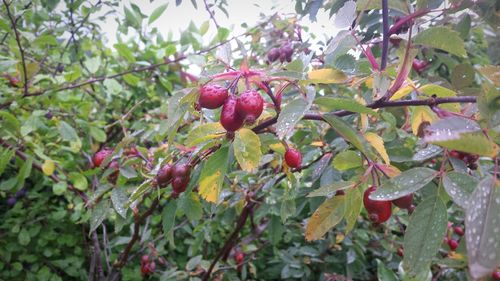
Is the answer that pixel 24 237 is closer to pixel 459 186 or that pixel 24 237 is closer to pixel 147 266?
pixel 147 266

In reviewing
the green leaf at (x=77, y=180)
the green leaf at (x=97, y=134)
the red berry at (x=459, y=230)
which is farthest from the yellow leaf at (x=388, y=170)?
the green leaf at (x=97, y=134)

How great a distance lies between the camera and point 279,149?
758 millimetres

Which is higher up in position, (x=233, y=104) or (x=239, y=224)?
(x=233, y=104)

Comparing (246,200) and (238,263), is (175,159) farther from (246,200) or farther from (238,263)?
(238,263)

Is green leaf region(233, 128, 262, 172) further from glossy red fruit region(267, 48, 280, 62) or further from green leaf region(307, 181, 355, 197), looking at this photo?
glossy red fruit region(267, 48, 280, 62)

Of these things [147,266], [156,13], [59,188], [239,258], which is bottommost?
[239,258]

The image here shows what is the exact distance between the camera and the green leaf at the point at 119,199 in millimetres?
799

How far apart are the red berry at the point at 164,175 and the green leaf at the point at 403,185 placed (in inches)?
15.4

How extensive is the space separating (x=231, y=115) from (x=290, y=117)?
0.10 meters

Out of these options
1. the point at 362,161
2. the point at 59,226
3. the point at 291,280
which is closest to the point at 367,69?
the point at 362,161

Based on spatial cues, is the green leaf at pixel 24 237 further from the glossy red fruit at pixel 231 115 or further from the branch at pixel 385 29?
the branch at pixel 385 29

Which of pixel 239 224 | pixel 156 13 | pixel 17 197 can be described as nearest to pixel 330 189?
pixel 239 224

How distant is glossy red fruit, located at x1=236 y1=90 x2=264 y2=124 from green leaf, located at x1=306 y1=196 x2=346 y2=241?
202 mm

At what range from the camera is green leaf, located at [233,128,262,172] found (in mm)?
573
